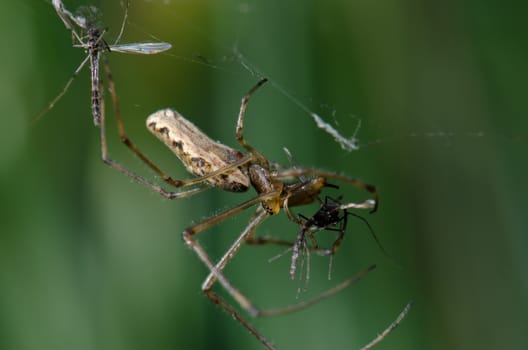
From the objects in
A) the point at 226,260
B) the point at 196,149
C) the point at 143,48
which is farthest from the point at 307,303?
the point at 143,48

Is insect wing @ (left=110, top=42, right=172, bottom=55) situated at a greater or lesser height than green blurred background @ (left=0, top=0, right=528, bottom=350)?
greater

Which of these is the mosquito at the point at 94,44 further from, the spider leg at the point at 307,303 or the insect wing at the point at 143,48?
the spider leg at the point at 307,303

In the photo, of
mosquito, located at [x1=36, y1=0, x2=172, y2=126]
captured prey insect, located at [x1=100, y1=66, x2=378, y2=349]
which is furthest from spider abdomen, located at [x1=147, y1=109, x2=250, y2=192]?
mosquito, located at [x1=36, y1=0, x2=172, y2=126]

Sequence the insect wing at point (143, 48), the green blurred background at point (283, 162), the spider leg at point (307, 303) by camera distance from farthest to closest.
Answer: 1. the green blurred background at point (283, 162)
2. the insect wing at point (143, 48)
3. the spider leg at point (307, 303)

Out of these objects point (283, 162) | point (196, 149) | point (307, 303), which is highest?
point (196, 149)

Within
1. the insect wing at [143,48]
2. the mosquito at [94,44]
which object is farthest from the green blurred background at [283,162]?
the insect wing at [143,48]

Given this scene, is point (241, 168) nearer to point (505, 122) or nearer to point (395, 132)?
point (395, 132)

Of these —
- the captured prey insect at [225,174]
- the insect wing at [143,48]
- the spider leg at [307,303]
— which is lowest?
the spider leg at [307,303]

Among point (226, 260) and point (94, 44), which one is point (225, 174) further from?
point (94, 44)

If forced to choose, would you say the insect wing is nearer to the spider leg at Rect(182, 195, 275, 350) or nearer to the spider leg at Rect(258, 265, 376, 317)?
Result: the spider leg at Rect(182, 195, 275, 350)

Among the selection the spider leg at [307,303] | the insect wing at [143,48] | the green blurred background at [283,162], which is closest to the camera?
the spider leg at [307,303]
